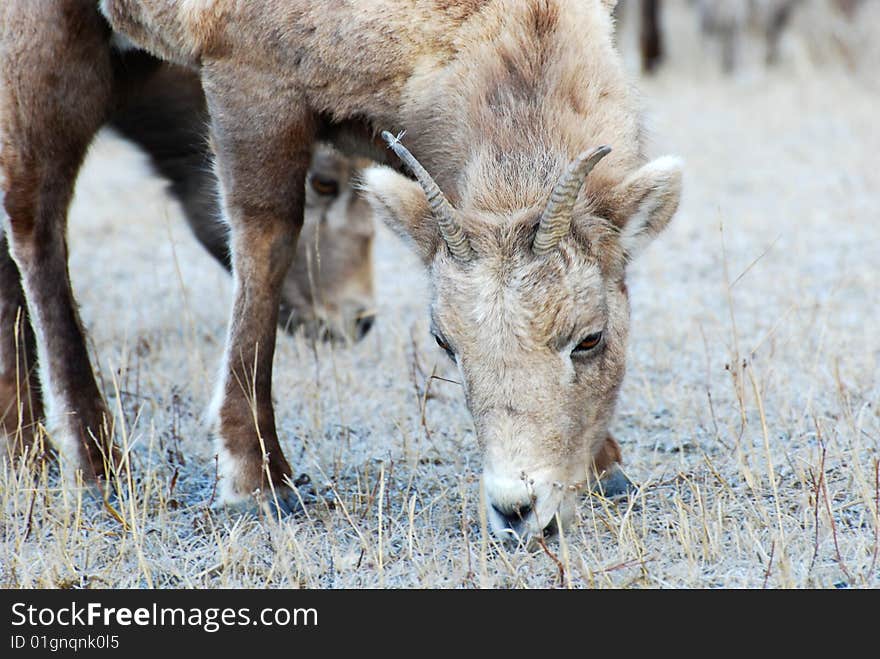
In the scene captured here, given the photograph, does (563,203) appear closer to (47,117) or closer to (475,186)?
(475,186)

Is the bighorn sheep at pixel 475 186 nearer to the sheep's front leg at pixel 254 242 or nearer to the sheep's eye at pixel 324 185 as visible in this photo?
the sheep's front leg at pixel 254 242

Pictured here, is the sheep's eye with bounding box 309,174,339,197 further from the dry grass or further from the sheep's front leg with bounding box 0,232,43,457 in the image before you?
the sheep's front leg with bounding box 0,232,43,457

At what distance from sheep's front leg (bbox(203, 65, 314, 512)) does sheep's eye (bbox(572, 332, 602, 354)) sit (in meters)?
1.19

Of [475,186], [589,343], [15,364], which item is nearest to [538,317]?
[589,343]

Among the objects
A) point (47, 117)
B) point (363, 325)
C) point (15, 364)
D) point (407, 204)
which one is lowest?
point (363, 325)

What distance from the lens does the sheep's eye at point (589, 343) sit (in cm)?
376

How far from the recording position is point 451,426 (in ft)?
17.4

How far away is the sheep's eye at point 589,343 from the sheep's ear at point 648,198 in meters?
0.33

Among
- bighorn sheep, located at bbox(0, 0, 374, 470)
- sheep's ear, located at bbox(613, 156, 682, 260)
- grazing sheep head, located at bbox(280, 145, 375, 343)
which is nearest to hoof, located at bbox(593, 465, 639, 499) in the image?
sheep's ear, located at bbox(613, 156, 682, 260)

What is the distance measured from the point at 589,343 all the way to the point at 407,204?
2.44 feet

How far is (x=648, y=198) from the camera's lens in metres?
3.84

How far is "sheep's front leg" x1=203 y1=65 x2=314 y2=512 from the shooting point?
436 cm

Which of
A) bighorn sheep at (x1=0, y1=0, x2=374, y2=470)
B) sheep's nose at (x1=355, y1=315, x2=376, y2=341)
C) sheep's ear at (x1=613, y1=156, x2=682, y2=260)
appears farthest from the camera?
sheep's nose at (x1=355, y1=315, x2=376, y2=341)

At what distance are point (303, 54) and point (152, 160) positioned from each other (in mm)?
2723
